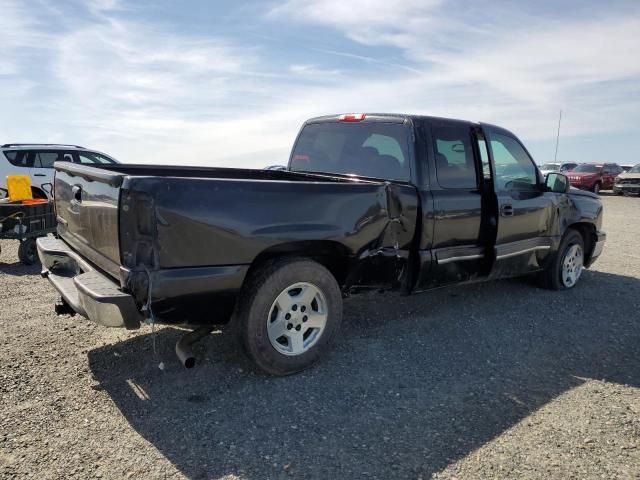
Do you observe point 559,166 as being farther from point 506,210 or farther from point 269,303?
point 269,303

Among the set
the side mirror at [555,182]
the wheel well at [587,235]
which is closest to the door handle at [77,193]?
the side mirror at [555,182]

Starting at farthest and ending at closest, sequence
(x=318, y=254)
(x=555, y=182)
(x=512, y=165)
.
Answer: (x=555, y=182) → (x=512, y=165) → (x=318, y=254)

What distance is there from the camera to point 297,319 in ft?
11.7

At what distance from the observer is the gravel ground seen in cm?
262

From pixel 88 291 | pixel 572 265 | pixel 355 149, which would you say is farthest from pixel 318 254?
pixel 572 265

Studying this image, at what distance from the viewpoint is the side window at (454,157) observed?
4406 millimetres

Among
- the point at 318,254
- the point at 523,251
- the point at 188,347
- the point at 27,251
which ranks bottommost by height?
the point at 27,251

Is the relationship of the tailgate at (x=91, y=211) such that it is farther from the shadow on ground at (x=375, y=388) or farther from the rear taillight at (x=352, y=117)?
the rear taillight at (x=352, y=117)

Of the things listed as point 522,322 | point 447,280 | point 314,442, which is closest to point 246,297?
point 314,442

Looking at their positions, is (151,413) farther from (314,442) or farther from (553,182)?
(553,182)

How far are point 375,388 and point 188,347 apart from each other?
1.29 m

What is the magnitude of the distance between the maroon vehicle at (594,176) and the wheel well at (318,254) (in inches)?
979

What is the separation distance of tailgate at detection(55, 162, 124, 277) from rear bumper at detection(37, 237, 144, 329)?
8 cm

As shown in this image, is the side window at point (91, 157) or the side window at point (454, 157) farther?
the side window at point (91, 157)
